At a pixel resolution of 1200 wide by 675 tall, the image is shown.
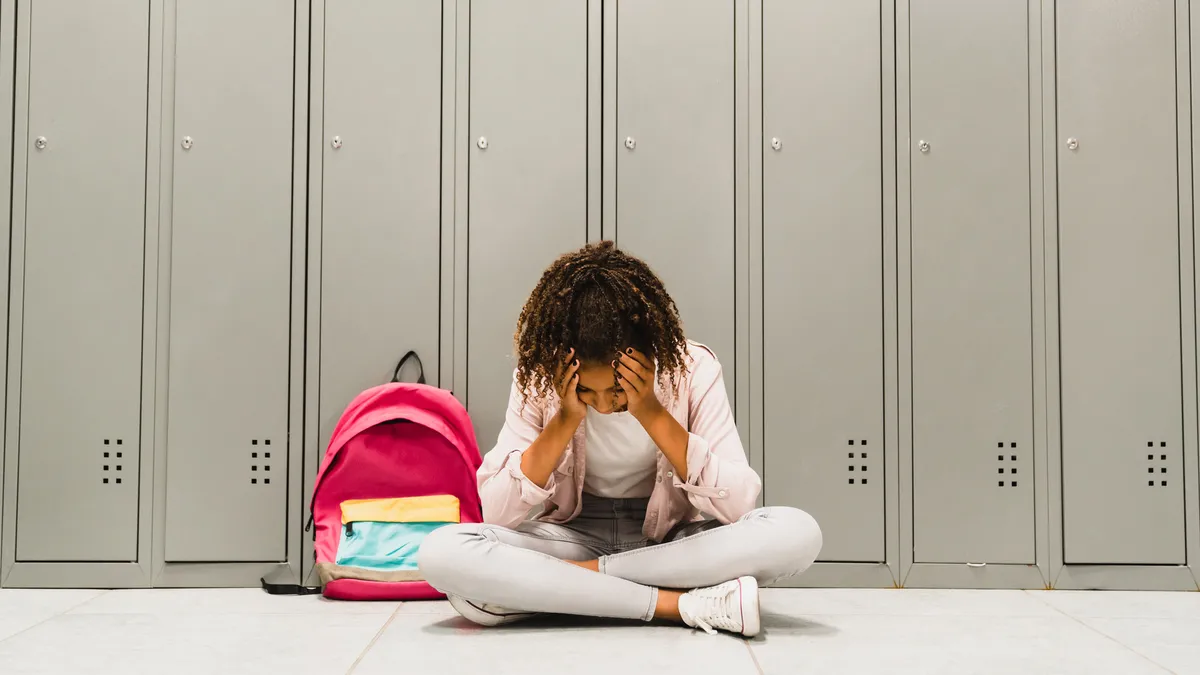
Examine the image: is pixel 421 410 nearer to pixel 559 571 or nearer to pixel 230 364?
pixel 230 364

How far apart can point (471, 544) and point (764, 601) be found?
0.91 m

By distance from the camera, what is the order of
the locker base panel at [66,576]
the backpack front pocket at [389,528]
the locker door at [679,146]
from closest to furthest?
the backpack front pocket at [389,528]
the locker base panel at [66,576]
the locker door at [679,146]

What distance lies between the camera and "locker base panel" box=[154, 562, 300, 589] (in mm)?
2578

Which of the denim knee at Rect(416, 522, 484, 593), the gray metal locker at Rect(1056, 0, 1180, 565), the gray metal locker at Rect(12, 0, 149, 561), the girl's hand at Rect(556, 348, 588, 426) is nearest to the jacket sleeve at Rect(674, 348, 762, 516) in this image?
the girl's hand at Rect(556, 348, 588, 426)

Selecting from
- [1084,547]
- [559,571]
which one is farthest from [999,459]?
[559,571]

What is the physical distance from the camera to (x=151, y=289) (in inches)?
103

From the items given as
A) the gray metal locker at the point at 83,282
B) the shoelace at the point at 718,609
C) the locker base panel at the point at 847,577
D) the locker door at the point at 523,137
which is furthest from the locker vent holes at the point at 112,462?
the locker base panel at the point at 847,577

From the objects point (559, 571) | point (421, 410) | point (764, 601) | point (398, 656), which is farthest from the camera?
point (421, 410)

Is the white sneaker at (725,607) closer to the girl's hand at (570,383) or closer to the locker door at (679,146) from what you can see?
the girl's hand at (570,383)

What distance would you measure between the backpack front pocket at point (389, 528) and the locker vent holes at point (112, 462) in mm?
707

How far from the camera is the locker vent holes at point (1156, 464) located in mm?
2652

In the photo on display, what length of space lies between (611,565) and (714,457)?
0.35 metres

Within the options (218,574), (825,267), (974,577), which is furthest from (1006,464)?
(218,574)

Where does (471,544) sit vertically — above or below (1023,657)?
above
